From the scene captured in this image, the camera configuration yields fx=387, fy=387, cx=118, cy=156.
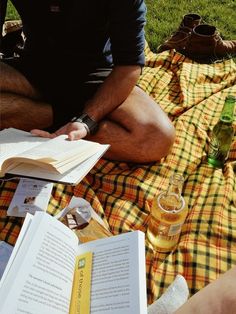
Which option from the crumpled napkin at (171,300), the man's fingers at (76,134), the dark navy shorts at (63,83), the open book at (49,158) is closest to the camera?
the crumpled napkin at (171,300)

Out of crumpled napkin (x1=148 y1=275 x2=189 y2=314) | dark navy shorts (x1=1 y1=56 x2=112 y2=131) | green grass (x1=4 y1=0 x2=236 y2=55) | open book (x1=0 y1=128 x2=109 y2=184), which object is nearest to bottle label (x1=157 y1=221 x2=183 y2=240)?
crumpled napkin (x1=148 y1=275 x2=189 y2=314)

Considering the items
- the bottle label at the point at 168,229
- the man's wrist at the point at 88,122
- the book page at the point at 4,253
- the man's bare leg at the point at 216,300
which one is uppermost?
the man's bare leg at the point at 216,300

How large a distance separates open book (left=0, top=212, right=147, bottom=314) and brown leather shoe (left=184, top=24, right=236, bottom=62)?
8.02 ft

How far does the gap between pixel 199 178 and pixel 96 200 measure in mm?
572

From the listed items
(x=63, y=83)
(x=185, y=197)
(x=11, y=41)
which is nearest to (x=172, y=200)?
(x=185, y=197)

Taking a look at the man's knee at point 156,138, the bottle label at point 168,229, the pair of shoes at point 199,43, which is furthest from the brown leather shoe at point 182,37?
the bottle label at point 168,229

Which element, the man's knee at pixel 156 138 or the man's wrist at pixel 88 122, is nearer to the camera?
the man's wrist at pixel 88 122

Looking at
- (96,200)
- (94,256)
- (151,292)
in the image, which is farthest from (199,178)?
(94,256)

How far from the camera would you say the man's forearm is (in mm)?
2037

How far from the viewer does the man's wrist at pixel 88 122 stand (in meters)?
1.97

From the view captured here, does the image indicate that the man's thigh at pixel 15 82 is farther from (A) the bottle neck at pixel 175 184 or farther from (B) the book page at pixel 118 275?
(B) the book page at pixel 118 275

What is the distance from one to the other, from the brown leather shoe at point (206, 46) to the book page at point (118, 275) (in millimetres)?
2443

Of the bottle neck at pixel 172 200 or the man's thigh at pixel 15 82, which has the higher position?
the man's thigh at pixel 15 82

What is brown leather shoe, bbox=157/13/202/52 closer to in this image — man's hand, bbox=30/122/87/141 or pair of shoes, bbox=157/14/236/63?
pair of shoes, bbox=157/14/236/63
